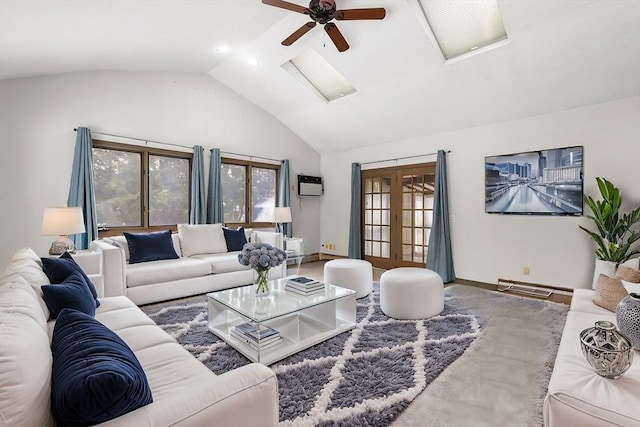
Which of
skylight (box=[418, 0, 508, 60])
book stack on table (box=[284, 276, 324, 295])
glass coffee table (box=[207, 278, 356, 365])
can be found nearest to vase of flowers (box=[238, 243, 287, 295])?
glass coffee table (box=[207, 278, 356, 365])

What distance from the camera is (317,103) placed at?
5.32m

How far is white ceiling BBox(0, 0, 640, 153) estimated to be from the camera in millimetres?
2811

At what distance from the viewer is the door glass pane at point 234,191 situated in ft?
18.4

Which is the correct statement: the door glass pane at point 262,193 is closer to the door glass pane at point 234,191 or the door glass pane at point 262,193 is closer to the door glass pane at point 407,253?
the door glass pane at point 234,191

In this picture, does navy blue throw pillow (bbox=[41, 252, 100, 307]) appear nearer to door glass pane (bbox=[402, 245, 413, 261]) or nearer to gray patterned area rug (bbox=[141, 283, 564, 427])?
gray patterned area rug (bbox=[141, 283, 564, 427])

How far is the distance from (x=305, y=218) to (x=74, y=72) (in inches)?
170

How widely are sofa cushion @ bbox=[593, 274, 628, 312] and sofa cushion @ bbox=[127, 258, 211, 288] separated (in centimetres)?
386

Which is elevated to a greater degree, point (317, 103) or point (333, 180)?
point (317, 103)

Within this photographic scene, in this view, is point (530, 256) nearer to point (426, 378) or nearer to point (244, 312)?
point (426, 378)

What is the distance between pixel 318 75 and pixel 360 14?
217 cm

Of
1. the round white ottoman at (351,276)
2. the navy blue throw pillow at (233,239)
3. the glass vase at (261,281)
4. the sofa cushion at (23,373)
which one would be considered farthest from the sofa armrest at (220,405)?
the navy blue throw pillow at (233,239)

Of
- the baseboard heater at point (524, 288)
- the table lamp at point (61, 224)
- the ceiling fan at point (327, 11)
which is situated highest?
the ceiling fan at point (327, 11)

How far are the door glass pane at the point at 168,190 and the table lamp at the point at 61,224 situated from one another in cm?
143

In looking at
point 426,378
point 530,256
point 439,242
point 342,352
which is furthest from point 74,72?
point 530,256
